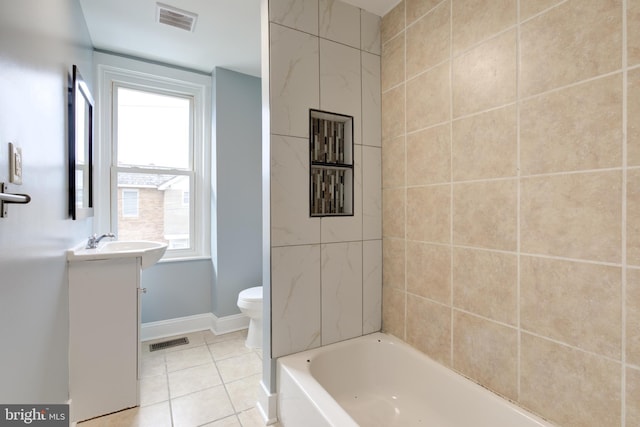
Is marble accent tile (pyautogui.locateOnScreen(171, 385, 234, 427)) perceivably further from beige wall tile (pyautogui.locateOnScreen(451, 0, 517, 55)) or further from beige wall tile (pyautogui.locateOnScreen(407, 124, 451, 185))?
beige wall tile (pyautogui.locateOnScreen(451, 0, 517, 55))

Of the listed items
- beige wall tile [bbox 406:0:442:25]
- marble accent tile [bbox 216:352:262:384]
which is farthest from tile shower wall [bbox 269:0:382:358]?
marble accent tile [bbox 216:352:262:384]

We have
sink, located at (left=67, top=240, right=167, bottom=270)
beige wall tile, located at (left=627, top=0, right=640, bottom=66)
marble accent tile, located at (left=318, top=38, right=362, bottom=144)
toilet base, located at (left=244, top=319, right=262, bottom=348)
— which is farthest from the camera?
toilet base, located at (left=244, top=319, right=262, bottom=348)

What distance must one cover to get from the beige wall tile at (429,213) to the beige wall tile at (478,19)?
0.70 m

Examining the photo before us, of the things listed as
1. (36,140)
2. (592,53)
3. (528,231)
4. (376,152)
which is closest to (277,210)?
(376,152)

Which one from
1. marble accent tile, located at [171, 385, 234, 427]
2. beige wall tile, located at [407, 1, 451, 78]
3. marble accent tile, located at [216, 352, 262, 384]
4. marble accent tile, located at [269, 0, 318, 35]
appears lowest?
marble accent tile, located at [171, 385, 234, 427]

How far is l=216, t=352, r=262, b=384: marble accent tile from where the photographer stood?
2.03 metres

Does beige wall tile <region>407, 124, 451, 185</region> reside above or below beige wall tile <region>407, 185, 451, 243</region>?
above

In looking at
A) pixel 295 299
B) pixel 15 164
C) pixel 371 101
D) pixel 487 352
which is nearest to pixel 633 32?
pixel 371 101

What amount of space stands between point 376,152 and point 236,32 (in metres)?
1.45

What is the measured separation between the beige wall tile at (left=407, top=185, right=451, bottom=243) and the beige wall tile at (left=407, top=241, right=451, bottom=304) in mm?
53

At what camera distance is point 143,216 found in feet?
8.80

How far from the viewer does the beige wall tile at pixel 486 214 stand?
124cm

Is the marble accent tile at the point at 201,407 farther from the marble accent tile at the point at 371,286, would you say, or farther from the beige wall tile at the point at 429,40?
the beige wall tile at the point at 429,40

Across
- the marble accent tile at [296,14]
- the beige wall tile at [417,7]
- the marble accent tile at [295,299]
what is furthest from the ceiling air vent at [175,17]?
the marble accent tile at [295,299]
